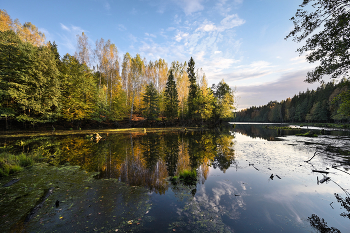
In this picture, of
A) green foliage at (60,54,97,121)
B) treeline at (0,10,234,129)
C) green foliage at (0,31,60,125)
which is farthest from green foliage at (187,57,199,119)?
green foliage at (0,31,60,125)

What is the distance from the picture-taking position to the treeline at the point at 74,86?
24.0 meters

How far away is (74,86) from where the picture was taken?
3066 centimetres

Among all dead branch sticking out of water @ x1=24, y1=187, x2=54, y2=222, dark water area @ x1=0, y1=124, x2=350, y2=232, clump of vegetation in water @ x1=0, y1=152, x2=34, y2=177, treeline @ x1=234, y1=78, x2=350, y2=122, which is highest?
treeline @ x1=234, y1=78, x2=350, y2=122

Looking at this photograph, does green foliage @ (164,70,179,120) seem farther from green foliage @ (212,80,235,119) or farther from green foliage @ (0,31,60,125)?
green foliage @ (0,31,60,125)

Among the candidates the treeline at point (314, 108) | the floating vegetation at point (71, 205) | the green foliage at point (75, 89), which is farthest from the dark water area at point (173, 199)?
the treeline at point (314, 108)

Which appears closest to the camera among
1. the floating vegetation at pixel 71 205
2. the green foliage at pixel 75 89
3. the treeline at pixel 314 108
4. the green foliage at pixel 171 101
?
the floating vegetation at pixel 71 205

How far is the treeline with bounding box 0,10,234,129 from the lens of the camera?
23984mm

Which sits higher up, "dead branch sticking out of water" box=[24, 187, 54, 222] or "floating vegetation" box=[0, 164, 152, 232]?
"dead branch sticking out of water" box=[24, 187, 54, 222]

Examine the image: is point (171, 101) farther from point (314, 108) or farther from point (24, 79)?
point (314, 108)

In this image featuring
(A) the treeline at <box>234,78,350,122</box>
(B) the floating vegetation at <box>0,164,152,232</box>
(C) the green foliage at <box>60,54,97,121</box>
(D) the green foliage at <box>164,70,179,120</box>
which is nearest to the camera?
(B) the floating vegetation at <box>0,164,152,232</box>

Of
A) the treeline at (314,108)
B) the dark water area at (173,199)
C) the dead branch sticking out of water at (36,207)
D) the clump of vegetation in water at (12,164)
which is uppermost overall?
the treeline at (314,108)

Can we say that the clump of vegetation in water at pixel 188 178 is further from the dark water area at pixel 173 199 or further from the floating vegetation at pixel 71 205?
the floating vegetation at pixel 71 205

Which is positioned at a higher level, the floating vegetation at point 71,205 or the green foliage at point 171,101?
the green foliage at point 171,101

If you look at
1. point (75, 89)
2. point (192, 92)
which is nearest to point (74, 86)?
point (75, 89)
